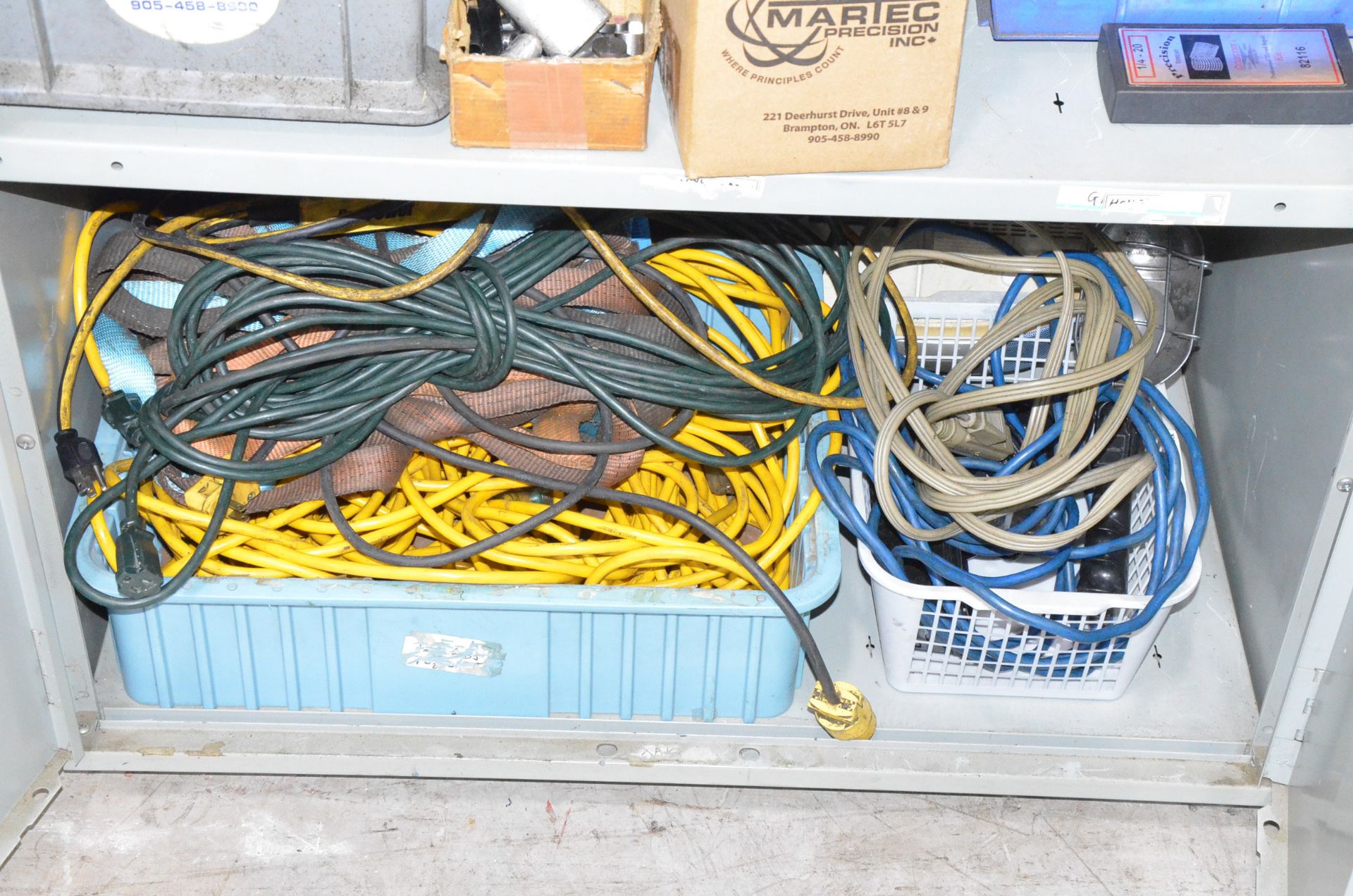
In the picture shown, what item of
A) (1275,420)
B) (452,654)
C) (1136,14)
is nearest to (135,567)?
(452,654)

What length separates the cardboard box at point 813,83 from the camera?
3.27 feet

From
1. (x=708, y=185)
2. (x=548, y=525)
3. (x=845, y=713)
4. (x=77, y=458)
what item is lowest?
(x=845, y=713)

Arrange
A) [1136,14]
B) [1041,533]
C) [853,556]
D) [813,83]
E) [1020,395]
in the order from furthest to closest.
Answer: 1. [853,556]
2. [1041,533]
3. [1020,395]
4. [1136,14]
5. [813,83]

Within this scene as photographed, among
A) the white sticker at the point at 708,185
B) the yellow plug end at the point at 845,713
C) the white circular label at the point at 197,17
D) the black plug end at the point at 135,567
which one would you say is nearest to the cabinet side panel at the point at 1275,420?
the yellow plug end at the point at 845,713

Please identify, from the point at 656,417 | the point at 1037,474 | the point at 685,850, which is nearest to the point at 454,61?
the point at 656,417

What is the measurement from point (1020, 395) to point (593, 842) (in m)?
0.64

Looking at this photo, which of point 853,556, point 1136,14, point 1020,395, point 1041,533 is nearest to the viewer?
point 1136,14

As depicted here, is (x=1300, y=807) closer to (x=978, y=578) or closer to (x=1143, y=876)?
(x=1143, y=876)

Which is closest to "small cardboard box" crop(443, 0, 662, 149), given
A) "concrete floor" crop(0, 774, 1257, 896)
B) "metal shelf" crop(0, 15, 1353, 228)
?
"metal shelf" crop(0, 15, 1353, 228)

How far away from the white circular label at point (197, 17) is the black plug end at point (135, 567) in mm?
495

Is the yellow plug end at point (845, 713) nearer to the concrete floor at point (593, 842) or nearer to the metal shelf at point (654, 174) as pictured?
the concrete floor at point (593, 842)

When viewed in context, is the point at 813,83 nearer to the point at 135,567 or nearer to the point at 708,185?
the point at 708,185

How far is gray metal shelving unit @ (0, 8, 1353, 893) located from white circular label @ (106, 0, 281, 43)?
7cm

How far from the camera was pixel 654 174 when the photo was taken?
1079 mm
